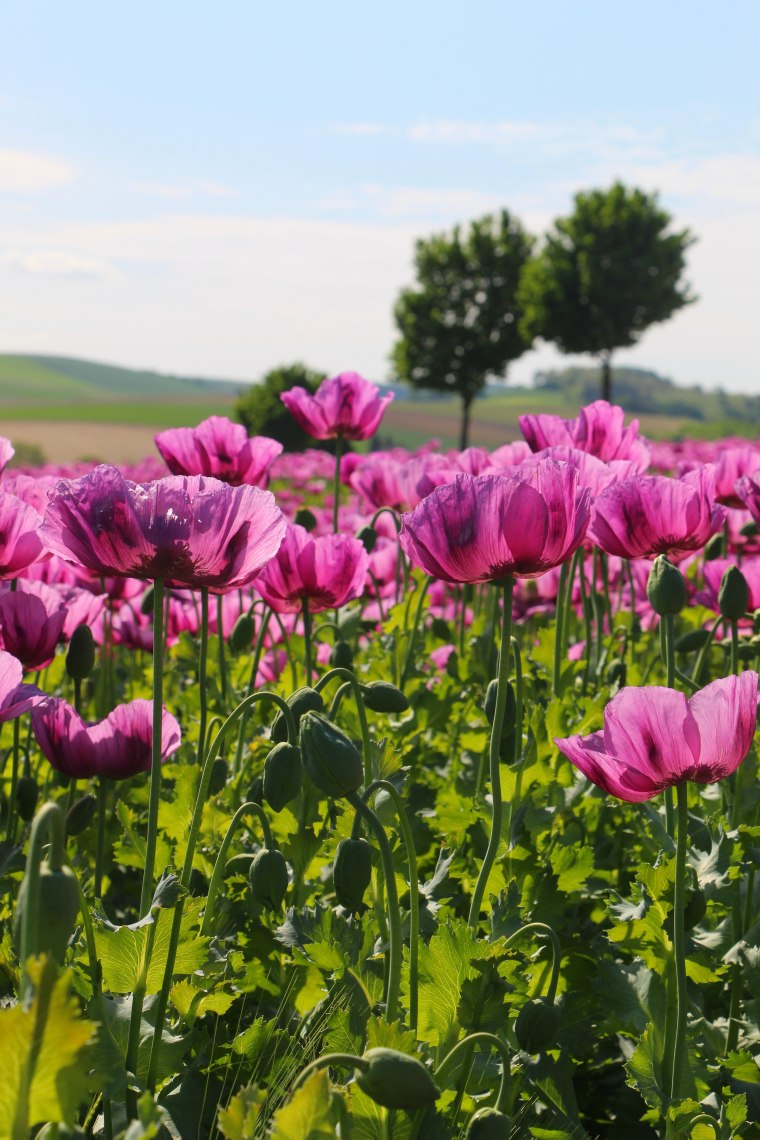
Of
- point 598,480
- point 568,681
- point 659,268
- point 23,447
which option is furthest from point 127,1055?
point 659,268

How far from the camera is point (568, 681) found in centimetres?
269

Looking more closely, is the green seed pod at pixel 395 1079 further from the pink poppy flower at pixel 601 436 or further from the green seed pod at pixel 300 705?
the pink poppy flower at pixel 601 436

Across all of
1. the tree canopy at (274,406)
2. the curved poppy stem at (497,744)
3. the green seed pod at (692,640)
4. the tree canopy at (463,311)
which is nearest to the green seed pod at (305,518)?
the green seed pod at (692,640)

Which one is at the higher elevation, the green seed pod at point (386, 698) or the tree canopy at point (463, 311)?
the tree canopy at point (463, 311)

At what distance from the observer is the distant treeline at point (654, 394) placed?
4572 inches

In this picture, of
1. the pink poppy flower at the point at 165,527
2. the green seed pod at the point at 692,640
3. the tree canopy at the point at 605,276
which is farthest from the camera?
the tree canopy at the point at 605,276

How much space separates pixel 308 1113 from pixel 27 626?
114 centimetres

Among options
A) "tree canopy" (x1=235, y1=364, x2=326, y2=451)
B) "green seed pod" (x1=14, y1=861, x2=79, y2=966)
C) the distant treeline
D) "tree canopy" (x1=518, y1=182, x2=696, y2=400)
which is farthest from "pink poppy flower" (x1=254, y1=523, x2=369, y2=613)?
the distant treeline

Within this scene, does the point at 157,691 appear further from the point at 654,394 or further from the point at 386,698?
the point at 654,394

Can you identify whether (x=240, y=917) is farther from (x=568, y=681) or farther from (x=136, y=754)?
(x=568, y=681)

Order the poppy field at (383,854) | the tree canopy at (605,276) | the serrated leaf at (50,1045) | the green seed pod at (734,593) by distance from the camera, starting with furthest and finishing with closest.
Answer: the tree canopy at (605,276)
the green seed pod at (734,593)
the poppy field at (383,854)
the serrated leaf at (50,1045)

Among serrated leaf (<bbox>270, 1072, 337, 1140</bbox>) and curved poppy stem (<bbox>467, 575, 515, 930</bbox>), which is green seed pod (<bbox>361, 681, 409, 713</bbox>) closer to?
curved poppy stem (<bbox>467, 575, 515, 930</bbox>)

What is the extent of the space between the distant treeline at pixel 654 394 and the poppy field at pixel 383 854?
104422 millimetres

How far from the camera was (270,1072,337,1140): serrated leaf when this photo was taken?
3.01 feet
